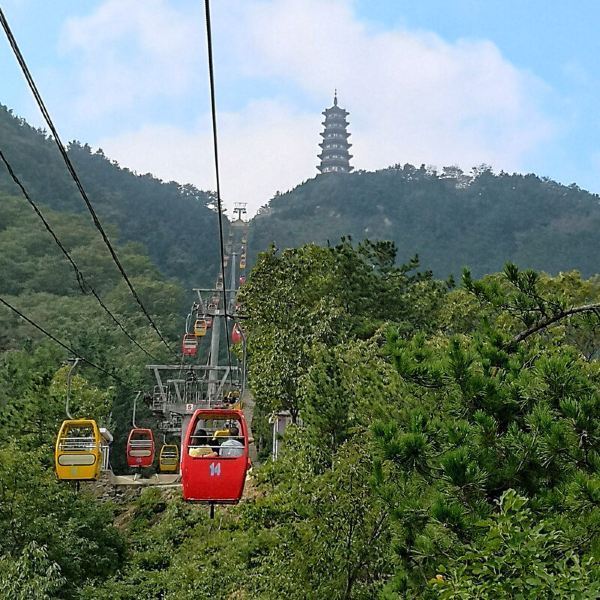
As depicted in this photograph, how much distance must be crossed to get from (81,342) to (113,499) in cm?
1222

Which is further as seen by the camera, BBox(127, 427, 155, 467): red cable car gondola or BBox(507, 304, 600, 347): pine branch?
BBox(127, 427, 155, 467): red cable car gondola

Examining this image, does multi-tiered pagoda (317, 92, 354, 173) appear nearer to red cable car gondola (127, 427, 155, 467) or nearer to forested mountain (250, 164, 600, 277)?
forested mountain (250, 164, 600, 277)

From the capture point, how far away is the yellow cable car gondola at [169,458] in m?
30.6

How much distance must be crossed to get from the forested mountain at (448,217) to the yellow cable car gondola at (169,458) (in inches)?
1471

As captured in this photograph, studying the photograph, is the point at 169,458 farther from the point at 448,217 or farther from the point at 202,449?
the point at 448,217

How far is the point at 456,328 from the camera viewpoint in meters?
22.2

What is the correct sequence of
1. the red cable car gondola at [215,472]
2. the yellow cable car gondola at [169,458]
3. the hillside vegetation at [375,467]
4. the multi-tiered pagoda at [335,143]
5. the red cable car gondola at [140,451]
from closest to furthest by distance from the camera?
the hillside vegetation at [375,467], the red cable car gondola at [215,472], the red cable car gondola at [140,451], the yellow cable car gondola at [169,458], the multi-tiered pagoda at [335,143]

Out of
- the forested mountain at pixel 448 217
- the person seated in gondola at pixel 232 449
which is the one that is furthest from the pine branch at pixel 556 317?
the forested mountain at pixel 448 217

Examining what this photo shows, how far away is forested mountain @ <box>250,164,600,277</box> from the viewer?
69.1 metres

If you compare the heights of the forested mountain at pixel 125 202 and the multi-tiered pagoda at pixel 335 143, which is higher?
the multi-tiered pagoda at pixel 335 143

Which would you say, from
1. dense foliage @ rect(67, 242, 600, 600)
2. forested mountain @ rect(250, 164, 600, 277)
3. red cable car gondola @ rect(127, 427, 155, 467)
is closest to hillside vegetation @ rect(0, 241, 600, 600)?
dense foliage @ rect(67, 242, 600, 600)

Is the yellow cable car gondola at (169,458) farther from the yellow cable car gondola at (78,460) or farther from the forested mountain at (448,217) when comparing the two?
the forested mountain at (448,217)

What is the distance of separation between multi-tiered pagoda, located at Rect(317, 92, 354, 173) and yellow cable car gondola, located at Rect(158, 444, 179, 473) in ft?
319

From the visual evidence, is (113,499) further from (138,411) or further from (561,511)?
(561,511)
